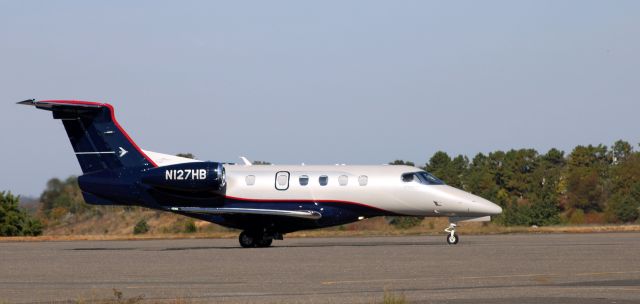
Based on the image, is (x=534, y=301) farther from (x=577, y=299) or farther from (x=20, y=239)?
(x=20, y=239)

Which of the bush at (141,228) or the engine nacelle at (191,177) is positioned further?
the bush at (141,228)

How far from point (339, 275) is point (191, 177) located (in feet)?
49.3

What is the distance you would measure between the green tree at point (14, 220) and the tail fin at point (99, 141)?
58.6 ft

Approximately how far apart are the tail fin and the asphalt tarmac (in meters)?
5.49

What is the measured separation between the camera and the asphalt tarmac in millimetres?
16562

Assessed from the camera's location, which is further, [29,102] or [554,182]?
[554,182]

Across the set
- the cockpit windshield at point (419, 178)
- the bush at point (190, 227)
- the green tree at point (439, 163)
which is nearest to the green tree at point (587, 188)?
the green tree at point (439, 163)

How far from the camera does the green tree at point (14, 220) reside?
2082 inches

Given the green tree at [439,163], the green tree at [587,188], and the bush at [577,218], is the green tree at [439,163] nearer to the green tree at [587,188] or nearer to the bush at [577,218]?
the green tree at [587,188]

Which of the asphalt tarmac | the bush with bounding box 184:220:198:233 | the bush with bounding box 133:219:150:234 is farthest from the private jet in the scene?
the bush with bounding box 133:219:150:234

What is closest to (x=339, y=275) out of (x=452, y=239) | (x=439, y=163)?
(x=452, y=239)

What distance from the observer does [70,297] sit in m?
16.9

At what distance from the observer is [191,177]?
115 ft

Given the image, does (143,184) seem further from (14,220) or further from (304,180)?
(14,220)
